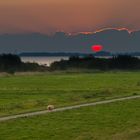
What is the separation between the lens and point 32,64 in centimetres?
10344

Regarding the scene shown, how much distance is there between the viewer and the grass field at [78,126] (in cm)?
1833

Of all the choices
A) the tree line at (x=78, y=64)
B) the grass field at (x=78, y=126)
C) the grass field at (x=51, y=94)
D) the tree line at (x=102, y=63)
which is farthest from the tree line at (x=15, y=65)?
the grass field at (x=78, y=126)

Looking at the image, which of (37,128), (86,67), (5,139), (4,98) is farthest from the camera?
(86,67)

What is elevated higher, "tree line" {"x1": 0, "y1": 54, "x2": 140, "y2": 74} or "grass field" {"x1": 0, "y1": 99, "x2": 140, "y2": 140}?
"grass field" {"x1": 0, "y1": 99, "x2": 140, "y2": 140}

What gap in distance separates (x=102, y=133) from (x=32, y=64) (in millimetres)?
84894

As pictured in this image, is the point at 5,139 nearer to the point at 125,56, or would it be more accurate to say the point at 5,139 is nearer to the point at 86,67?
the point at 86,67

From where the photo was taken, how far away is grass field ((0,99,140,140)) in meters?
18.3

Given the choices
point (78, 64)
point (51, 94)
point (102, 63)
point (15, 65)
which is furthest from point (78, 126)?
point (78, 64)

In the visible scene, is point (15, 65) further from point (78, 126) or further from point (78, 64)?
point (78, 126)

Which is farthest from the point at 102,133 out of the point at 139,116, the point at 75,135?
the point at 139,116

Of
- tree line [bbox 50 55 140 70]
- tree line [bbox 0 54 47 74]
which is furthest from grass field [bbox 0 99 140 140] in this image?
tree line [bbox 50 55 140 70]

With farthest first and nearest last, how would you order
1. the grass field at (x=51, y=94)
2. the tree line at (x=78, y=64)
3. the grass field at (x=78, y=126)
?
the tree line at (x=78, y=64) < the grass field at (x=51, y=94) < the grass field at (x=78, y=126)

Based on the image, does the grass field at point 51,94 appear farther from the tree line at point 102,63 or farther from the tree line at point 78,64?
the tree line at point 102,63

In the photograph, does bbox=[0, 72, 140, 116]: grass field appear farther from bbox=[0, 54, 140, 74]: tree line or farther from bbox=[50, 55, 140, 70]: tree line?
bbox=[50, 55, 140, 70]: tree line
